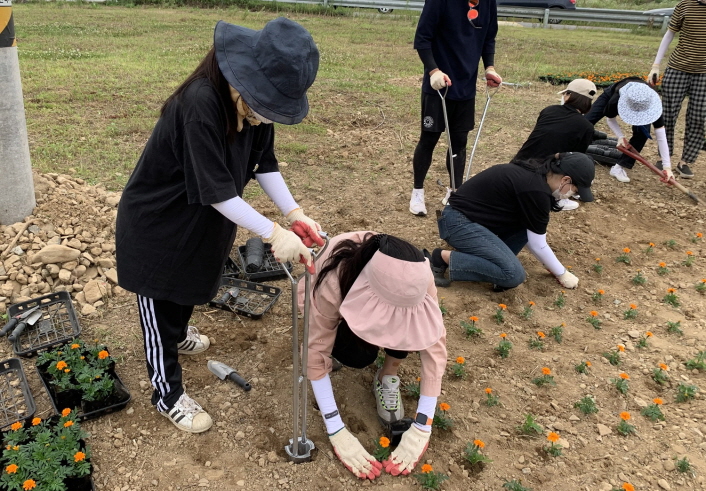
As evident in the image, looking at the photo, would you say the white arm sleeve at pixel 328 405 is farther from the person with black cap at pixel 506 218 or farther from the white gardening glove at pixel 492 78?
the white gardening glove at pixel 492 78

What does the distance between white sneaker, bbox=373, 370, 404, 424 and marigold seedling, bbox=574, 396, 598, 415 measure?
37.5 inches

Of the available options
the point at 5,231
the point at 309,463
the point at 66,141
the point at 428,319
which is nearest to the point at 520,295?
the point at 428,319

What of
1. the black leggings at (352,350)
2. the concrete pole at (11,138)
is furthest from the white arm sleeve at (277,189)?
the concrete pole at (11,138)

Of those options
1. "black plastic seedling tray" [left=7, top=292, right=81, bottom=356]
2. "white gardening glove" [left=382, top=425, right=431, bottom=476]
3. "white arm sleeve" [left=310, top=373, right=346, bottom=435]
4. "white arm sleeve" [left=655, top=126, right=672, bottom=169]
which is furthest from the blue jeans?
"white arm sleeve" [left=655, top=126, right=672, bottom=169]

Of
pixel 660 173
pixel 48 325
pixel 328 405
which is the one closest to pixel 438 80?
pixel 328 405

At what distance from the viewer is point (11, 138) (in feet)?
11.0

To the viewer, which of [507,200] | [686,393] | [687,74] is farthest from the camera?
[687,74]

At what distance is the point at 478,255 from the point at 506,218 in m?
0.33

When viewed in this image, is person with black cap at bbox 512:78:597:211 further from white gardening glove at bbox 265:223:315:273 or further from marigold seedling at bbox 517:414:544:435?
white gardening glove at bbox 265:223:315:273

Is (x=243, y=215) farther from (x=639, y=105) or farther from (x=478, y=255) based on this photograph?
(x=639, y=105)

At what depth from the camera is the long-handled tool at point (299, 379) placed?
208cm

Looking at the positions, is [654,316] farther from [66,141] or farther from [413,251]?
[66,141]

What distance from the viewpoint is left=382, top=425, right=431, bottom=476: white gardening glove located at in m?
2.38

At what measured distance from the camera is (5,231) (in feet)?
11.3
